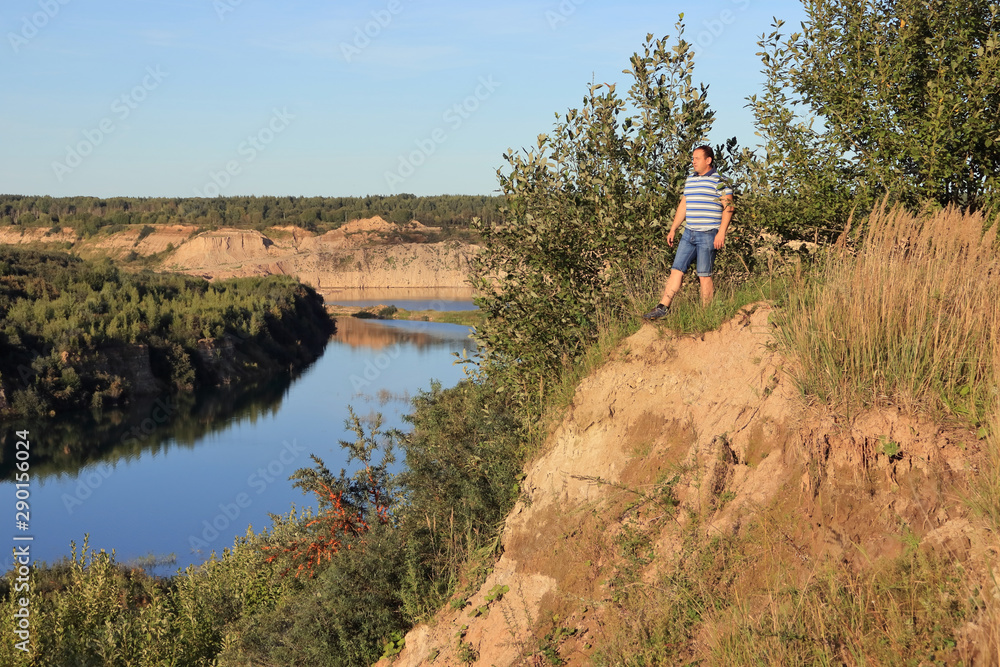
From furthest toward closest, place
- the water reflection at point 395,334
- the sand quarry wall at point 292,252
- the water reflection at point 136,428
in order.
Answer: the sand quarry wall at point 292,252 → the water reflection at point 395,334 → the water reflection at point 136,428

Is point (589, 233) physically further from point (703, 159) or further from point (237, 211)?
point (237, 211)

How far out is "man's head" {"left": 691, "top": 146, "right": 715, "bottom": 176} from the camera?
7406mm

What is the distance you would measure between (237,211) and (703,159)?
5266 inches

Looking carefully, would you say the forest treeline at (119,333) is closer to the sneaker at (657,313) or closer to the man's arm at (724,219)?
the sneaker at (657,313)

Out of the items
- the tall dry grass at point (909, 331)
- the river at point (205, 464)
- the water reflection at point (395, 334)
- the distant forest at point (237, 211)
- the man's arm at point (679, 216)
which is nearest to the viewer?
the tall dry grass at point (909, 331)

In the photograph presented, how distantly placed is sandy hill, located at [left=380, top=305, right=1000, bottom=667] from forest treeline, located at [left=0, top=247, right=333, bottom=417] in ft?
117

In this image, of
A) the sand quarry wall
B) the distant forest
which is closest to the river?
the sand quarry wall

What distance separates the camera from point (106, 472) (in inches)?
1226

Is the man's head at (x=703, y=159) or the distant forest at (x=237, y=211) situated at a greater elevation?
the distant forest at (x=237, y=211)

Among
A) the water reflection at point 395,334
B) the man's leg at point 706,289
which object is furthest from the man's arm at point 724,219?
the water reflection at point 395,334

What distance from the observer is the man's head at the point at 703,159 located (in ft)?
24.3

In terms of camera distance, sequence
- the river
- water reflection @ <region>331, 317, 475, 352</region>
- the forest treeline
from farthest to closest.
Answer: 1. water reflection @ <region>331, 317, 475, 352</region>
2. the forest treeline
3. the river

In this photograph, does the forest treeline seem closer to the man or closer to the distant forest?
the man

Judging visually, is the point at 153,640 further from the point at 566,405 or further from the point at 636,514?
the point at 636,514
